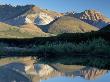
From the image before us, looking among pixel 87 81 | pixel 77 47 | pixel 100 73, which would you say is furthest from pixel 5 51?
pixel 87 81

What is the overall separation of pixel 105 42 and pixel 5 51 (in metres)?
13.8

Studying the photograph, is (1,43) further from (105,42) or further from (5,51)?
(105,42)

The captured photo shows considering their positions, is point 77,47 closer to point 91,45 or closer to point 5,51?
point 91,45

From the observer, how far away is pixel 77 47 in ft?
174

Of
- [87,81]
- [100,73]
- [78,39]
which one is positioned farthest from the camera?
[78,39]

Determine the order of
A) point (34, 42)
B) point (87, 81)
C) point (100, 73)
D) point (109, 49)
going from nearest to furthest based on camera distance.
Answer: point (87, 81) < point (100, 73) < point (109, 49) < point (34, 42)

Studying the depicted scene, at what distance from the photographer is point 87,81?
66.5 feet

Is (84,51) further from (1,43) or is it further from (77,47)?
(1,43)

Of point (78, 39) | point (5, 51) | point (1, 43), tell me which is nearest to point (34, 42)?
point (1, 43)

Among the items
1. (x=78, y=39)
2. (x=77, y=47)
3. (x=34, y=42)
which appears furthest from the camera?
(x=34, y=42)

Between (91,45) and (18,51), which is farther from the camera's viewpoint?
(18,51)

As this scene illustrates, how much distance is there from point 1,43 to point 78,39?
607 inches

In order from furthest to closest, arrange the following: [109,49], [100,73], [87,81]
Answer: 1. [109,49]
2. [100,73]
3. [87,81]

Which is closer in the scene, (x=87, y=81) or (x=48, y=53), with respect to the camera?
(x=87, y=81)
